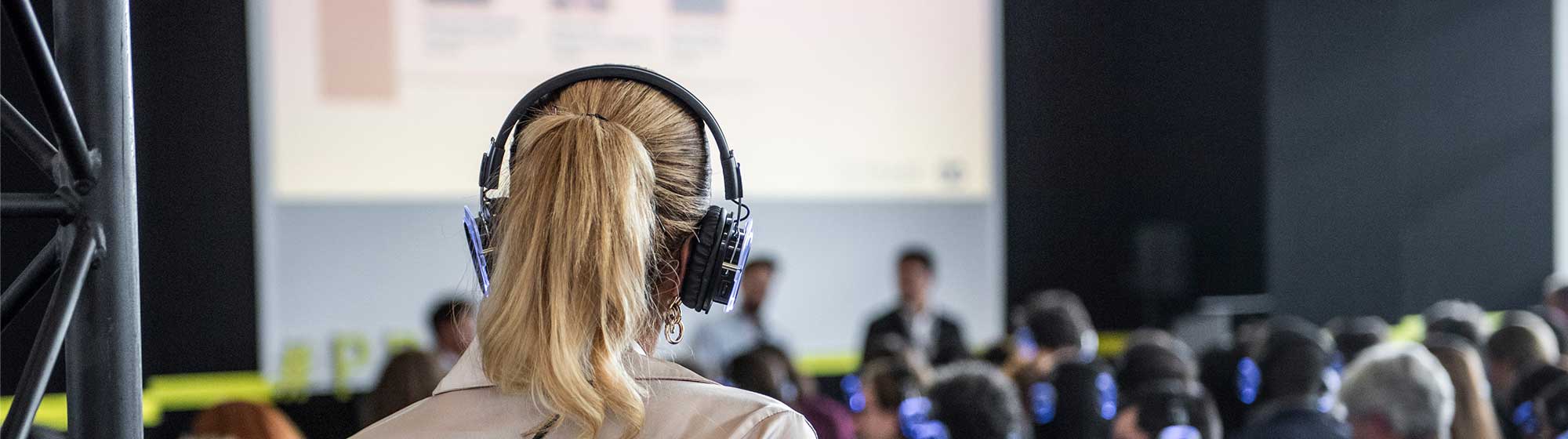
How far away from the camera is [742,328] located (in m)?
6.08

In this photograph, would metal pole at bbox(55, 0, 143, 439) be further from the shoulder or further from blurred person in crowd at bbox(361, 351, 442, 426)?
blurred person in crowd at bbox(361, 351, 442, 426)

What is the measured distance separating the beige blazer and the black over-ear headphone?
9 centimetres

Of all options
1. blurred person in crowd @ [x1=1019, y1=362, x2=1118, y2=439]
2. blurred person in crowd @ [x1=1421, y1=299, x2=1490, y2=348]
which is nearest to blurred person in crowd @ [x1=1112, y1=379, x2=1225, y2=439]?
blurred person in crowd @ [x1=1019, y1=362, x2=1118, y2=439]

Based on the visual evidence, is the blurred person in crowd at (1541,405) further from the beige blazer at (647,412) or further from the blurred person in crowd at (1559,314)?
the beige blazer at (647,412)

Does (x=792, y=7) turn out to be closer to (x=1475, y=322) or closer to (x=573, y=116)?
(x=1475, y=322)

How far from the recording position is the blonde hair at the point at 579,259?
3.11 feet

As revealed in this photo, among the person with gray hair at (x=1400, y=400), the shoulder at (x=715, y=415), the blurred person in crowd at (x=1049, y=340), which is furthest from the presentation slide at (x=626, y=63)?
the shoulder at (x=715, y=415)

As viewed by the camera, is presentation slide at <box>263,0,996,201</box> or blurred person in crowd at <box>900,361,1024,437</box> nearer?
blurred person in crowd at <box>900,361,1024,437</box>

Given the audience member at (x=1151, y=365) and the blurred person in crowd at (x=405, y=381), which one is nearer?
the blurred person in crowd at (x=405, y=381)

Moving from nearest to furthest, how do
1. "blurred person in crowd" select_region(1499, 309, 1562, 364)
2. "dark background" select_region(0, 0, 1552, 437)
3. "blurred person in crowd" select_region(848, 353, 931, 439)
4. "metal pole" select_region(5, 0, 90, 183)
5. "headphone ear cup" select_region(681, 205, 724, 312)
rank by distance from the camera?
"headphone ear cup" select_region(681, 205, 724, 312)
"metal pole" select_region(5, 0, 90, 183)
"blurred person in crowd" select_region(848, 353, 931, 439)
"blurred person in crowd" select_region(1499, 309, 1562, 364)
"dark background" select_region(0, 0, 1552, 437)

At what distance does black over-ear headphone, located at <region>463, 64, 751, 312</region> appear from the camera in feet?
3.38

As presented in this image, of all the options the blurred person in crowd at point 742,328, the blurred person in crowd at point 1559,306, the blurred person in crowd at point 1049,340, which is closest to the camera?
the blurred person in crowd at point 1049,340

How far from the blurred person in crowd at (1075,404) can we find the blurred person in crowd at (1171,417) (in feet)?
2.76

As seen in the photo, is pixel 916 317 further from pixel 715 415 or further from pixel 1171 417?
pixel 715 415
